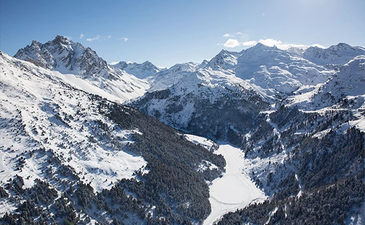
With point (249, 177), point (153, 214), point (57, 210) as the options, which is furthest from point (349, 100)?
point (57, 210)

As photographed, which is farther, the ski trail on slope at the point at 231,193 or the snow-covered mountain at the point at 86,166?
the ski trail on slope at the point at 231,193

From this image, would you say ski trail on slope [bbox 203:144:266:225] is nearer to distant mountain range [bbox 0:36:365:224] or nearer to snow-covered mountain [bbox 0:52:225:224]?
distant mountain range [bbox 0:36:365:224]

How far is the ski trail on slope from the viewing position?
119 m

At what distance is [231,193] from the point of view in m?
134

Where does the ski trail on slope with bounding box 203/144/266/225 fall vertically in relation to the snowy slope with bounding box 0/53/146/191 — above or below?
below

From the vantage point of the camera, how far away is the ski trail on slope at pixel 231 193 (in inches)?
4670

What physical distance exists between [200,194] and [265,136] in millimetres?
94890

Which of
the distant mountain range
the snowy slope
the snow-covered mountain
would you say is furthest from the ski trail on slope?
the snowy slope

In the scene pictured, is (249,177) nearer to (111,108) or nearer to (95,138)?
(95,138)

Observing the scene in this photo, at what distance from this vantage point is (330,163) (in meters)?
111

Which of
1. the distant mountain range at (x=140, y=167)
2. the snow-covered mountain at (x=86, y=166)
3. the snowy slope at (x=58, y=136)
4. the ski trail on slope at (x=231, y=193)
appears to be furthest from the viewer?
the ski trail on slope at (x=231, y=193)

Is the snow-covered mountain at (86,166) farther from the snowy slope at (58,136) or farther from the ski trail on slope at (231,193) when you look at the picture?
the ski trail on slope at (231,193)

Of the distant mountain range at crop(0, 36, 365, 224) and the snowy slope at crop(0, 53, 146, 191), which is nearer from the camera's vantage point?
the distant mountain range at crop(0, 36, 365, 224)

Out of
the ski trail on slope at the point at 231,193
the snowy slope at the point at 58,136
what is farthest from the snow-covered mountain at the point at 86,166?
the ski trail on slope at the point at 231,193
